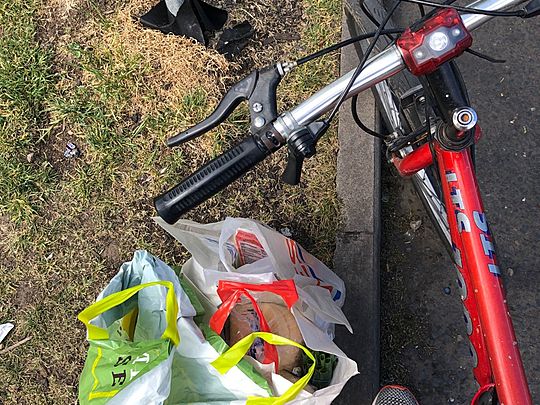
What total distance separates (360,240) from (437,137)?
100cm

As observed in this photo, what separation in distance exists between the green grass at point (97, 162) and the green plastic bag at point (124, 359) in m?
0.89

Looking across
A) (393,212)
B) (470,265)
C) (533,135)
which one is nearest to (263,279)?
(470,265)

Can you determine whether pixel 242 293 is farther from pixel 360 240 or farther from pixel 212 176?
pixel 360 240

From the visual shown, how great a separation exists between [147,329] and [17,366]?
1.00 metres

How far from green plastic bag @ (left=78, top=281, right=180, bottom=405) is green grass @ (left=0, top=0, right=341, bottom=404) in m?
0.89

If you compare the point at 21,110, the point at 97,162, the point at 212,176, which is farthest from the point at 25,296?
the point at 212,176

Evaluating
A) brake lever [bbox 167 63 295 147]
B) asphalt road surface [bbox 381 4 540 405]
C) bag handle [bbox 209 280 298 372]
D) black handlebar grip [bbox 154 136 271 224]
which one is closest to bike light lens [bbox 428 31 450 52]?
brake lever [bbox 167 63 295 147]

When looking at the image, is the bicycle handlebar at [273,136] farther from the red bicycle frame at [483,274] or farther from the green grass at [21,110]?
the green grass at [21,110]

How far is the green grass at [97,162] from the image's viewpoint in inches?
95.8

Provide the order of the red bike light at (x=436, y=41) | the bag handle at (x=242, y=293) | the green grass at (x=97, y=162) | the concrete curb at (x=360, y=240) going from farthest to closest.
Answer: the green grass at (x=97, y=162), the concrete curb at (x=360, y=240), the bag handle at (x=242, y=293), the red bike light at (x=436, y=41)

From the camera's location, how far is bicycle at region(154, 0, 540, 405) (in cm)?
115

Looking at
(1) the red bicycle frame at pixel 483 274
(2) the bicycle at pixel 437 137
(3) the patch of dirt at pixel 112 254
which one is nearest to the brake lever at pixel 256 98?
(2) the bicycle at pixel 437 137

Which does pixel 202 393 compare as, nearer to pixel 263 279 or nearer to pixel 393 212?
pixel 263 279

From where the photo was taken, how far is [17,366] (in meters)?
2.40
